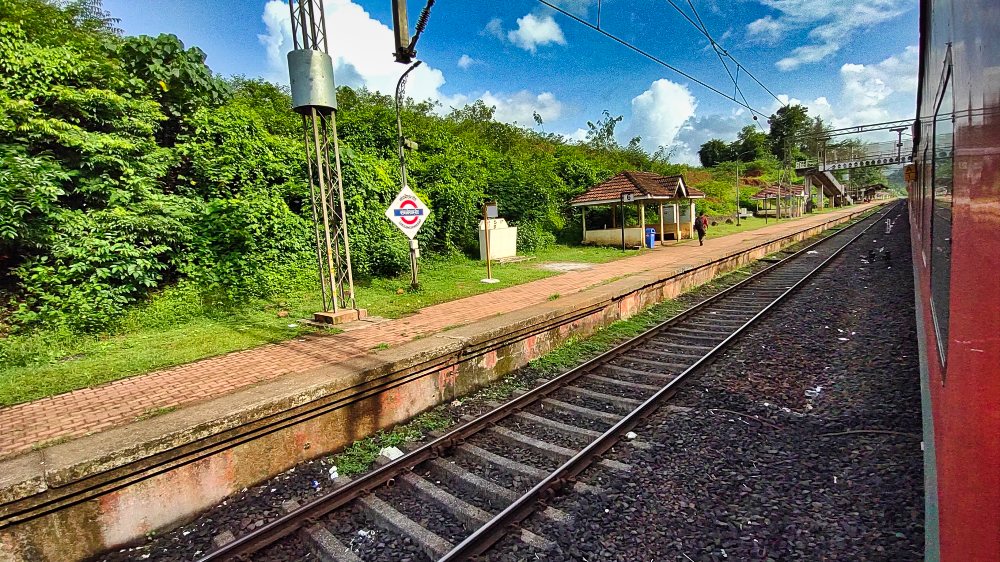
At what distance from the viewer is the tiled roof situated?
66.2 feet

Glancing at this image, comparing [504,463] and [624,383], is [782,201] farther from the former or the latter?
[504,463]

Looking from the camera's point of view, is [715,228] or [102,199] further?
[715,228]

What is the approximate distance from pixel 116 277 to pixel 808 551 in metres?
9.94

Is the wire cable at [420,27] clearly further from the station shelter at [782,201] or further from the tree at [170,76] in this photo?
the station shelter at [782,201]

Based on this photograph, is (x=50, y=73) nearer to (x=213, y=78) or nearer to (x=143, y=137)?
(x=143, y=137)

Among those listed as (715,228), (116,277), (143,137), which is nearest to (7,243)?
(116,277)

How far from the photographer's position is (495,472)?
4086mm

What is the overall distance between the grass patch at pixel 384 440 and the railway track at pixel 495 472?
0.41 meters

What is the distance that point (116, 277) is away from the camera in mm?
7730

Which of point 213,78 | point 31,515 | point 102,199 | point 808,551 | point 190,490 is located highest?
point 213,78

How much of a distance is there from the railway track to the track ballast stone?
17 cm

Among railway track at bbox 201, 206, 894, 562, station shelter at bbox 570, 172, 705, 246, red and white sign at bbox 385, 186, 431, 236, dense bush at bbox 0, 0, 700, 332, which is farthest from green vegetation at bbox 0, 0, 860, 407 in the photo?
station shelter at bbox 570, 172, 705, 246

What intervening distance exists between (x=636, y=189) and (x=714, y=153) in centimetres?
6976

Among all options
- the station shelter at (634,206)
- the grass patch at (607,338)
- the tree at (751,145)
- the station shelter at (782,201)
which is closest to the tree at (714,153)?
the tree at (751,145)
